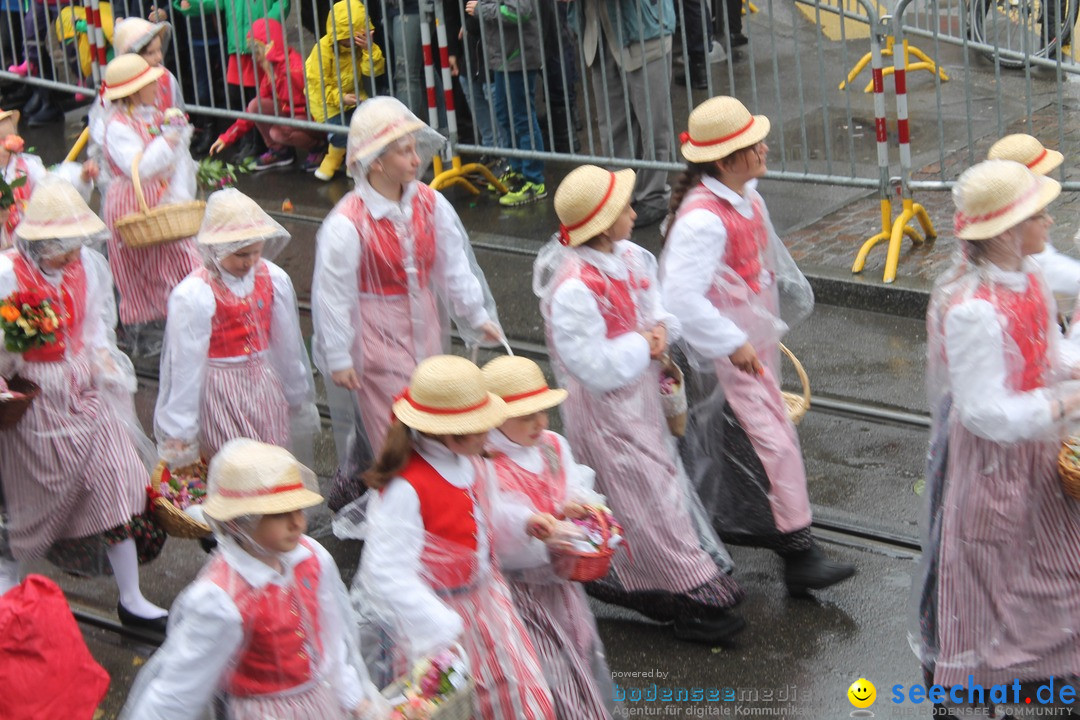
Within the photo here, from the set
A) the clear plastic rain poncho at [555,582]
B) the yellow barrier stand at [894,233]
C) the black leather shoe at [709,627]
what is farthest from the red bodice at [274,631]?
the yellow barrier stand at [894,233]

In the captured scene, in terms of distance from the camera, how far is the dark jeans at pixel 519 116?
1020 cm

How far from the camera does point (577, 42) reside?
10.1 meters

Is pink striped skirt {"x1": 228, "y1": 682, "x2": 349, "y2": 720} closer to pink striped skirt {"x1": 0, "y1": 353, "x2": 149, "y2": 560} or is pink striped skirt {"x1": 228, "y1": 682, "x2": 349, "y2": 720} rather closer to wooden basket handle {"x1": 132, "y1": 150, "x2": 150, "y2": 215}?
pink striped skirt {"x1": 0, "y1": 353, "x2": 149, "y2": 560}

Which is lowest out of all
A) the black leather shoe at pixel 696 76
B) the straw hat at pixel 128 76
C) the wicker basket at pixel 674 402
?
the wicker basket at pixel 674 402

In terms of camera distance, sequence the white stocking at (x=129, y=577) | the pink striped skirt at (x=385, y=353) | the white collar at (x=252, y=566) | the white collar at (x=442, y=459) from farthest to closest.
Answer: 1. the pink striped skirt at (x=385, y=353)
2. the white stocking at (x=129, y=577)
3. the white collar at (x=442, y=459)
4. the white collar at (x=252, y=566)

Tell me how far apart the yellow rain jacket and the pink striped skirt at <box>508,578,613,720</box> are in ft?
22.4

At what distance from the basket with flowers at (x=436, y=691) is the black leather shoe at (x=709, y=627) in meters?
1.58

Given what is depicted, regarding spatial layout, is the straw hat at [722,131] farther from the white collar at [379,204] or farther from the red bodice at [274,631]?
the red bodice at [274,631]

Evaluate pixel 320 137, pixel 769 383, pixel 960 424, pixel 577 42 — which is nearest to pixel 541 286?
pixel 769 383

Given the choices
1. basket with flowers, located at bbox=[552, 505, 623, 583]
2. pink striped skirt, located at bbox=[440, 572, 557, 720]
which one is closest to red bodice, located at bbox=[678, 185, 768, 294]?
basket with flowers, located at bbox=[552, 505, 623, 583]

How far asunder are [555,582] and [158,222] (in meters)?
3.93

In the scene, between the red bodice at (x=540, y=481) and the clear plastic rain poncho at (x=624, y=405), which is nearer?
the red bodice at (x=540, y=481)

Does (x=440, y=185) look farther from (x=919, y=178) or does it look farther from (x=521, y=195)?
(x=919, y=178)

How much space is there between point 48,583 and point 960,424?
8.87ft
